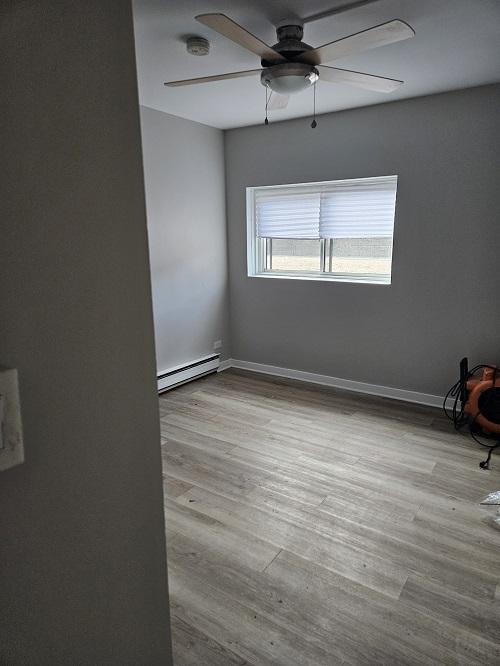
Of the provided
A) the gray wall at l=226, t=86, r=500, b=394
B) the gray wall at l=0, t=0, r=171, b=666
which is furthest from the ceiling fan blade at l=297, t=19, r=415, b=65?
the gray wall at l=226, t=86, r=500, b=394

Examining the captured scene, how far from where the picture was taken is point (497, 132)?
10.2 feet

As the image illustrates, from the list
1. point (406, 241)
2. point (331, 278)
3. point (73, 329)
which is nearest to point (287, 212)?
point (331, 278)

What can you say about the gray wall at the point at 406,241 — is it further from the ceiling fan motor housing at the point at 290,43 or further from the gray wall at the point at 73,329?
the gray wall at the point at 73,329

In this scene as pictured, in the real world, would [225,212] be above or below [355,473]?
above

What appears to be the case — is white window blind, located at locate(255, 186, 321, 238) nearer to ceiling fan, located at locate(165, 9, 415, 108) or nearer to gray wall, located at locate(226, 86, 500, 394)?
gray wall, located at locate(226, 86, 500, 394)

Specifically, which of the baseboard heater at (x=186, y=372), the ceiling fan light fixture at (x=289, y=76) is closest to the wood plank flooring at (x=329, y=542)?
the baseboard heater at (x=186, y=372)

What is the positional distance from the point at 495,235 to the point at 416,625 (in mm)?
2721

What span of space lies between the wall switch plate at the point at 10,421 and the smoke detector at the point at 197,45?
7.62ft

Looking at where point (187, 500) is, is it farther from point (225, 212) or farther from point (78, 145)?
point (225, 212)

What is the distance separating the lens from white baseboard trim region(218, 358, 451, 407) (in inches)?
149

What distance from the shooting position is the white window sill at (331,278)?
3.90 meters

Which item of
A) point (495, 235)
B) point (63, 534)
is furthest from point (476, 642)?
point (495, 235)

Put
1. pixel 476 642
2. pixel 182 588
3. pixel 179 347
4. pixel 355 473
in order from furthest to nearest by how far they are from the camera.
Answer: pixel 179 347 → pixel 355 473 → pixel 182 588 → pixel 476 642

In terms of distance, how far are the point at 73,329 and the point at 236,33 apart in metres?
1.70
